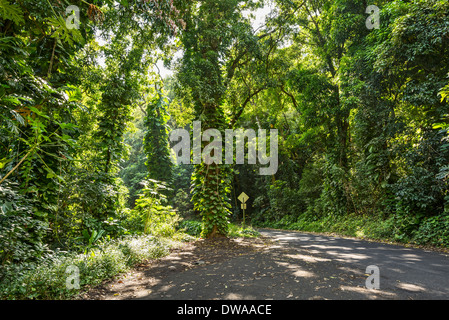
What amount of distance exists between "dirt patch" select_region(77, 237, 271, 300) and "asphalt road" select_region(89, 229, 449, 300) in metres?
0.02

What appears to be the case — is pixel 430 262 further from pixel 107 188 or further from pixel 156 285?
pixel 107 188

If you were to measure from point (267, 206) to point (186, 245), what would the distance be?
62.6 ft

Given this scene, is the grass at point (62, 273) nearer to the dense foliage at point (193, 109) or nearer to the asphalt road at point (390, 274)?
the dense foliage at point (193, 109)

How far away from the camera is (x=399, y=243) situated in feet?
29.3

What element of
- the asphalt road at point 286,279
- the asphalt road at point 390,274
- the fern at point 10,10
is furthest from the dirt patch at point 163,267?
the fern at point 10,10

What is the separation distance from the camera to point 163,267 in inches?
213

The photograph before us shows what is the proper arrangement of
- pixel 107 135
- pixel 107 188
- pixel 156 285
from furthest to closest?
pixel 107 135, pixel 107 188, pixel 156 285

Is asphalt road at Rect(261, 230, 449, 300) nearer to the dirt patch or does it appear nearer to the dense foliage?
the dirt patch

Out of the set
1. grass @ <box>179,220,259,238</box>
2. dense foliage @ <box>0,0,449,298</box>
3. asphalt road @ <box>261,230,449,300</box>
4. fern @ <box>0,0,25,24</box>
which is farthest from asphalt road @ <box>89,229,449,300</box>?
grass @ <box>179,220,259,238</box>

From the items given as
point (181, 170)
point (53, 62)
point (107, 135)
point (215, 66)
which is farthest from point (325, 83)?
point (181, 170)

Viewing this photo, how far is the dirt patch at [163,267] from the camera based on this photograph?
3.83 m

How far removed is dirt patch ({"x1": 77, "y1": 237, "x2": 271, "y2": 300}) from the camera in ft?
12.6

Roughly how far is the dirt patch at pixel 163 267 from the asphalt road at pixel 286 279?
17 mm

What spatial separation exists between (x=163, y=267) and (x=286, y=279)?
2.76 metres
